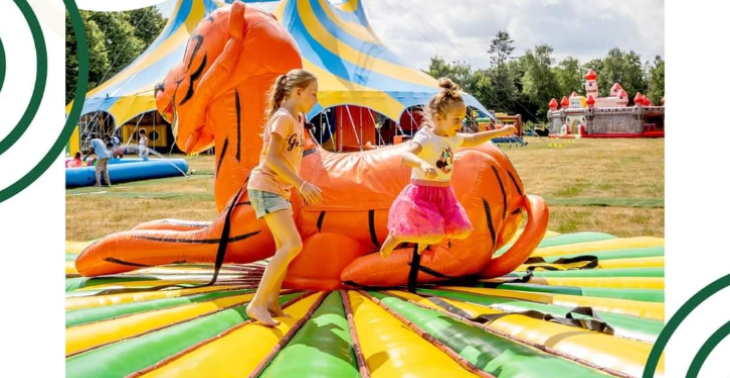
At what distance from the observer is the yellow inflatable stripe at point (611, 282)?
254cm

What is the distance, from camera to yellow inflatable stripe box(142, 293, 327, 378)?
5.18 feet

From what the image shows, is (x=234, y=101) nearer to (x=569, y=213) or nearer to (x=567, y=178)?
(x=569, y=213)

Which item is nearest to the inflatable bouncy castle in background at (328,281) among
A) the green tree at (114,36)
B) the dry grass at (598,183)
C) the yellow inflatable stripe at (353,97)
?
the dry grass at (598,183)

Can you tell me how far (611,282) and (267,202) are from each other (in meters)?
1.34

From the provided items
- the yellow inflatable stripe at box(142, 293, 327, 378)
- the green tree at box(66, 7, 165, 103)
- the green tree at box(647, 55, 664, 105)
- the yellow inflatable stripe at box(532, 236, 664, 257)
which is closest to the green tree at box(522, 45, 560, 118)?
the yellow inflatable stripe at box(532, 236, 664, 257)

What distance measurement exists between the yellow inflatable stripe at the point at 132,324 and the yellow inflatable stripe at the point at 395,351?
46 centimetres

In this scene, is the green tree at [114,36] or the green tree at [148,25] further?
the green tree at [148,25]

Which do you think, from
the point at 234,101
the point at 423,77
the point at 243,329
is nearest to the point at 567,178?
the point at 423,77

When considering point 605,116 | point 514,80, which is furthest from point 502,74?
point 605,116

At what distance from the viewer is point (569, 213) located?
5980 millimetres

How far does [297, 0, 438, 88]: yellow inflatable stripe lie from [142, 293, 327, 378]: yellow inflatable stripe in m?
6.68

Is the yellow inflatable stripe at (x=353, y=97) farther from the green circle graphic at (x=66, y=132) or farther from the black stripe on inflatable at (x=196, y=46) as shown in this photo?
the green circle graphic at (x=66, y=132)

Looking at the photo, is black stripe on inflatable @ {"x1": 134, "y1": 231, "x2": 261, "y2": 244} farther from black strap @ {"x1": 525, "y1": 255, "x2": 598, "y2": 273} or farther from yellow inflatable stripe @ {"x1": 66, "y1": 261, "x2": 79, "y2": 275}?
black strap @ {"x1": 525, "y1": 255, "x2": 598, "y2": 273}
